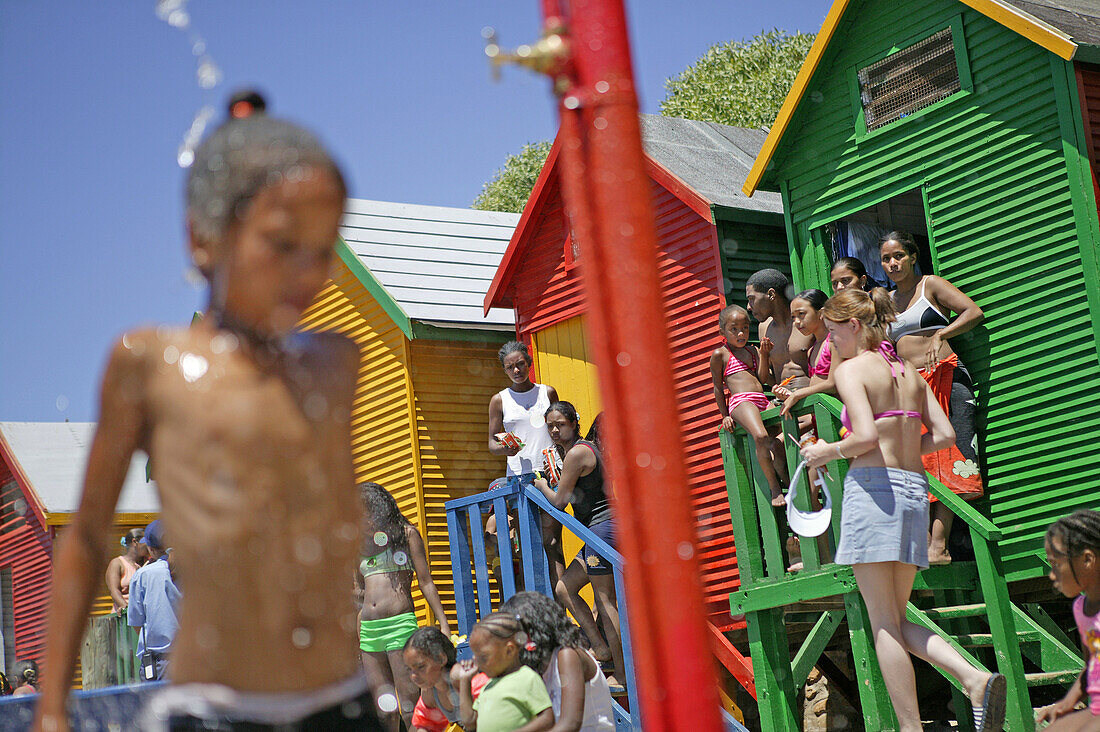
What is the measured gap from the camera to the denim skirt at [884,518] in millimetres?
5734

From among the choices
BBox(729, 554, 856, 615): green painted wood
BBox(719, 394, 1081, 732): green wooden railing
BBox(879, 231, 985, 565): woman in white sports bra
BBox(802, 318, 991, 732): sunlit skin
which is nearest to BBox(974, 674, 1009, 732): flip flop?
BBox(802, 318, 991, 732): sunlit skin

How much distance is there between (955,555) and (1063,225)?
2.45 m

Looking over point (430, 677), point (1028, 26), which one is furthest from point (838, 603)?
point (1028, 26)

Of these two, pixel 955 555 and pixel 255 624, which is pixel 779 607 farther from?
pixel 255 624

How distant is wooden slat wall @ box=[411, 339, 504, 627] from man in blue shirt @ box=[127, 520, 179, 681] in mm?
4835

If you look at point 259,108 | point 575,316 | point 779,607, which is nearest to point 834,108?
point 575,316

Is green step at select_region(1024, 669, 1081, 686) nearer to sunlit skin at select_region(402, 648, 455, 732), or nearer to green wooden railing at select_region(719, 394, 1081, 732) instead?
green wooden railing at select_region(719, 394, 1081, 732)

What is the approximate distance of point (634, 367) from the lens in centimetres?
190

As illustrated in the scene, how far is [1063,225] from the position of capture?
8.55m

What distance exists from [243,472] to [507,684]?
4.55 metres

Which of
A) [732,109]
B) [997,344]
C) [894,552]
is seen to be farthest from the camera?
[732,109]

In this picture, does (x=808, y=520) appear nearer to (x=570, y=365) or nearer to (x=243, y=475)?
(x=243, y=475)

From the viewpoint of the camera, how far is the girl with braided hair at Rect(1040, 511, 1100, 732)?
5.00 meters

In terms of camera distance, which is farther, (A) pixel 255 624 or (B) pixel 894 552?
(B) pixel 894 552
